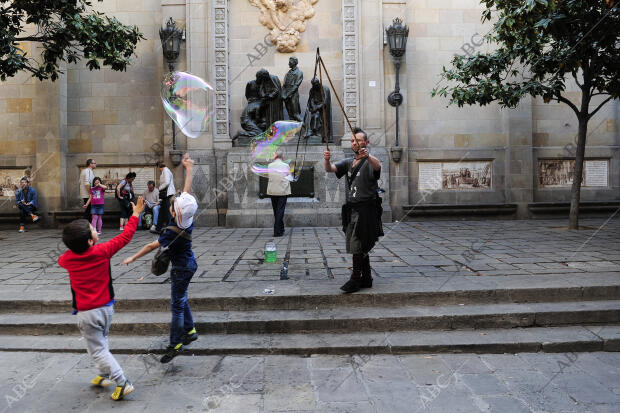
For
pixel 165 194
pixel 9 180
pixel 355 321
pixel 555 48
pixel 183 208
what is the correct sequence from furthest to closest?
pixel 9 180 → pixel 165 194 → pixel 555 48 → pixel 355 321 → pixel 183 208

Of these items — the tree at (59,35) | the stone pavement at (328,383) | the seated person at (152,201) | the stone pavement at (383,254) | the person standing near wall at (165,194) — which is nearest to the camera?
the stone pavement at (328,383)

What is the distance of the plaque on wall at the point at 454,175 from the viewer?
14.6 m

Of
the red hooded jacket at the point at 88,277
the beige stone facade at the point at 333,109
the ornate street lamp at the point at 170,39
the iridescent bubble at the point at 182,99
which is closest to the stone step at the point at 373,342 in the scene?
the red hooded jacket at the point at 88,277

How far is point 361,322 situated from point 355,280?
64 centimetres

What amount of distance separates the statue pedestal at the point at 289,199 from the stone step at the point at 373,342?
7944 mm

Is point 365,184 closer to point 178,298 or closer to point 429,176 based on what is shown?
point 178,298

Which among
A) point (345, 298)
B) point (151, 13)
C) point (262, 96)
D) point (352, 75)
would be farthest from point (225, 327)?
point (151, 13)

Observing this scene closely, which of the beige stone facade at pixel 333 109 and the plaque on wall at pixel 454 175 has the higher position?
the beige stone facade at pixel 333 109

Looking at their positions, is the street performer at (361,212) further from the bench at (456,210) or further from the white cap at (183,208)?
the bench at (456,210)

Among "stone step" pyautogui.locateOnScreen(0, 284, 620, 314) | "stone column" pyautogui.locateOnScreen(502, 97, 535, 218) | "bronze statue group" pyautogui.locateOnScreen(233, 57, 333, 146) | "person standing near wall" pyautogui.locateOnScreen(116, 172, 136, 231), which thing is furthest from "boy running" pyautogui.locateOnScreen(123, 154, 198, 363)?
"stone column" pyautogui.locateOnScreen(502, 97, 535, 218)

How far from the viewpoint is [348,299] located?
214 inches

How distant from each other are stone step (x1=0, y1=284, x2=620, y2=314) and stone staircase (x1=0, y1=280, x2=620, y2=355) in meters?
0.01

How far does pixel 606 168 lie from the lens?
578 inches

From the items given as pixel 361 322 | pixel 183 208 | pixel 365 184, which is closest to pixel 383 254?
pixel 365 184
